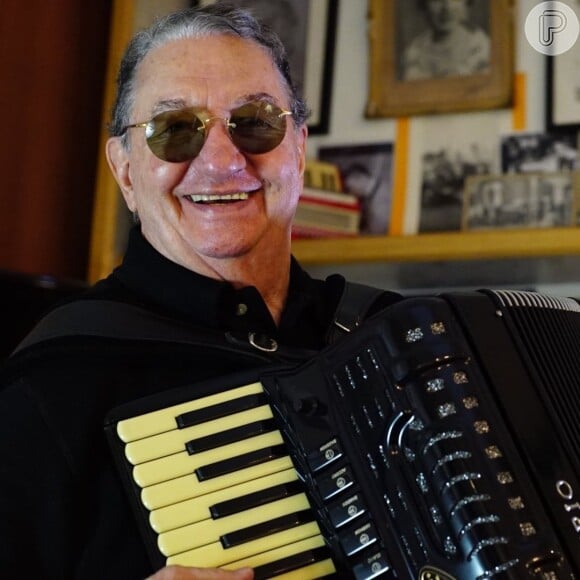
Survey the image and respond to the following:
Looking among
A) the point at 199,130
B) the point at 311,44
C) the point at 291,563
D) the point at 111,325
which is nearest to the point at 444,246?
the point at 311,44

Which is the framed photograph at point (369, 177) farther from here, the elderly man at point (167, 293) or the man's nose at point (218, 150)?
the man's nose at point (218, 150)

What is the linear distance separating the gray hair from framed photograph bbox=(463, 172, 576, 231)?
782 mm

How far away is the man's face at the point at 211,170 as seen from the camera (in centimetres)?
109

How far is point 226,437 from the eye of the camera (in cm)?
89

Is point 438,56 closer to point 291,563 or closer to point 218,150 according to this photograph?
point 218,150

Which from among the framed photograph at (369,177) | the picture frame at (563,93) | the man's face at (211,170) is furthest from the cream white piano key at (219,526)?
the picture frame at (563,93)

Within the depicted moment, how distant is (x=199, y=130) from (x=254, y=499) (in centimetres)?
43

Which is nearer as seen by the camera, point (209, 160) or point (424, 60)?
point (209, 160)

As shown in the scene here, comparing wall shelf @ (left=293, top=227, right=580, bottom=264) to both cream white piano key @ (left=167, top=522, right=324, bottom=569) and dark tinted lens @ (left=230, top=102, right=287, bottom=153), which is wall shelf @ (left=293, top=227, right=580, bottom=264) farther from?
cream white piano key @ (left=167, top=522, right=324, bottom=569)

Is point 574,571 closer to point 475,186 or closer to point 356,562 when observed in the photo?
point 356,562

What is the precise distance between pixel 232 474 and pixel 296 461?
60 millimetres

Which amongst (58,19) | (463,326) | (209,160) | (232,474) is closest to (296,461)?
(232,474)

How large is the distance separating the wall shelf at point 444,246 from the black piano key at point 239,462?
994 millimetres

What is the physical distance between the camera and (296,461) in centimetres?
88
